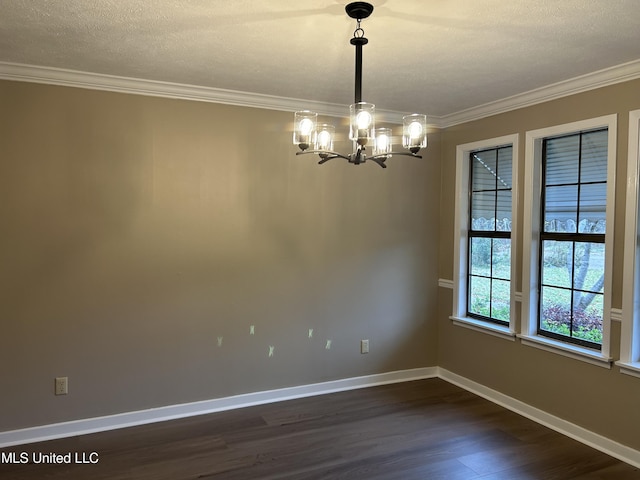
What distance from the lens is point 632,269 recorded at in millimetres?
3031

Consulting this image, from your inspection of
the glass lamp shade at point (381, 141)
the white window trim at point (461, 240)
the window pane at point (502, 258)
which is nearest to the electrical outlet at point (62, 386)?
the glass lamp shade at point (381, 141)

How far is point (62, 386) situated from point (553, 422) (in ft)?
11.7

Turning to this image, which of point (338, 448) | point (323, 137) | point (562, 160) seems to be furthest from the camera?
point (562, 160)

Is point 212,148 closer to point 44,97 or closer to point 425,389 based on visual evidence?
point 44,97

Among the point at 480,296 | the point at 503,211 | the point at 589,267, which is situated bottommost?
the point at 480,296

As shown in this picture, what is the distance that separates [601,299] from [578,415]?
2.77 feet

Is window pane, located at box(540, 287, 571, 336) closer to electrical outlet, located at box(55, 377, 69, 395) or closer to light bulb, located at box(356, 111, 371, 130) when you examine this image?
light bulb, located at box(356, 111, 371, 130)

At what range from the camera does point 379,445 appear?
129 inches

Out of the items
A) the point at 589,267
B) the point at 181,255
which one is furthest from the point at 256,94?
the point at 589,267

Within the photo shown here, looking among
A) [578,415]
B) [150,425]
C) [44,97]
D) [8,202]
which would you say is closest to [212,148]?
[44,97]

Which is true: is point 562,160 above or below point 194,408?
above

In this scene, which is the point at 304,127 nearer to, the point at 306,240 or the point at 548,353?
the point at 306,240

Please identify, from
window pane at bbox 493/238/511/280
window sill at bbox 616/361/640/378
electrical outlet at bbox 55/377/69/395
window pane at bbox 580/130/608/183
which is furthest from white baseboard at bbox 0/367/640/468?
window pane at bbox 580/130/608/183

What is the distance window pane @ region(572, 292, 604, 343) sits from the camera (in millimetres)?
3350
